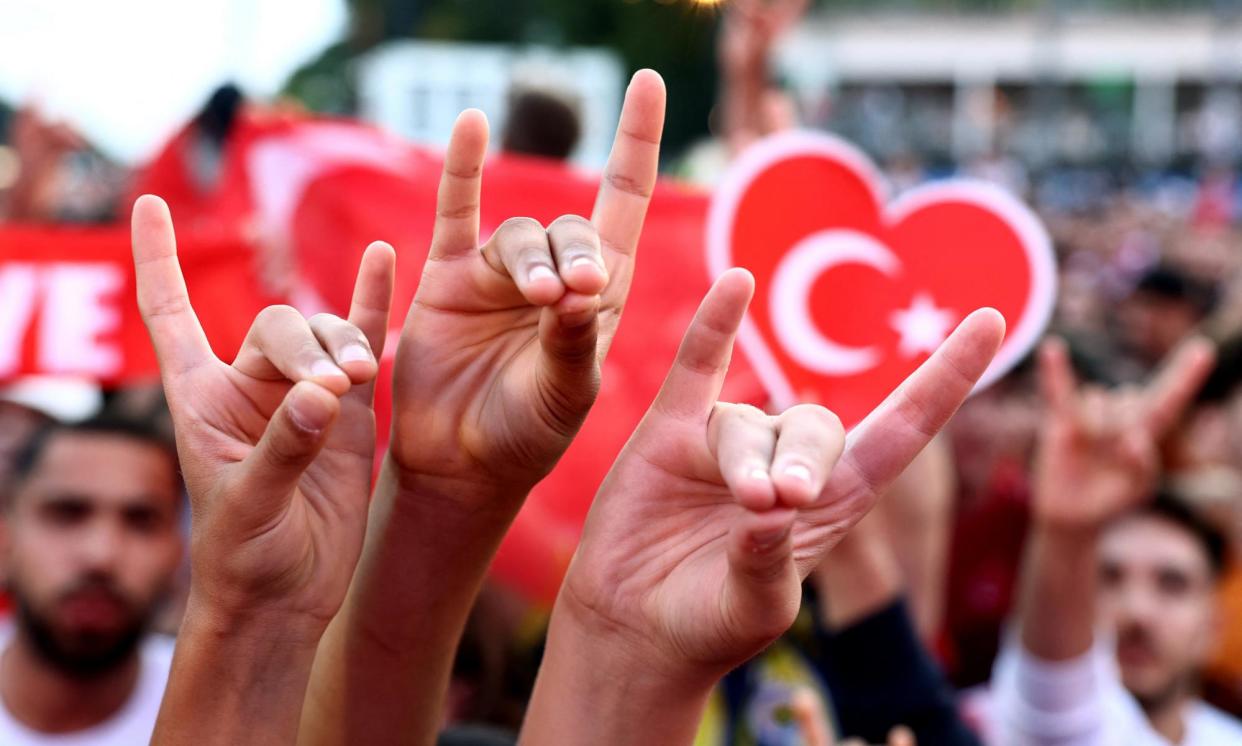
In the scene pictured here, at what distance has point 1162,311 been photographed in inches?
251

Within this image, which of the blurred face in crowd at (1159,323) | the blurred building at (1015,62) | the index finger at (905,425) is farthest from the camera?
the blurred building at (1015,62)

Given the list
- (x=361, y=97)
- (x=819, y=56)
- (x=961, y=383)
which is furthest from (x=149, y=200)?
(x=819, y=56)

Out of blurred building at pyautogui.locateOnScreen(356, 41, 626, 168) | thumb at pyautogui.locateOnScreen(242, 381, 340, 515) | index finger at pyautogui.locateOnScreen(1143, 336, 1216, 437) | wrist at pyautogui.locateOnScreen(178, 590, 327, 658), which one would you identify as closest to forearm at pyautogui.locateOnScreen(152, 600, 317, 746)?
wrist at pyautogui.locateOnScreen(178, 590, 327, 658)

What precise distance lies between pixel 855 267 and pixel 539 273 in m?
1.44

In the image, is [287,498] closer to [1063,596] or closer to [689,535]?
[689,535]

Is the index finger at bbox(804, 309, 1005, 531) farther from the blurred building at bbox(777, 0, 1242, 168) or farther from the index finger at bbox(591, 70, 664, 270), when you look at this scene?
the blurred building at bbox(777, 0, 1242, 168)

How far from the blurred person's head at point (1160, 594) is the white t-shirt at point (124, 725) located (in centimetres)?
191

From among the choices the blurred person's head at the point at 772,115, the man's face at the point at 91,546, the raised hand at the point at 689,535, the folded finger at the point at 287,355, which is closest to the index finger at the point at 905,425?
the raised hand at the point at 689,535

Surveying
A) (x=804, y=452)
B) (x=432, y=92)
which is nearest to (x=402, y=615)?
(x=804, y=452)

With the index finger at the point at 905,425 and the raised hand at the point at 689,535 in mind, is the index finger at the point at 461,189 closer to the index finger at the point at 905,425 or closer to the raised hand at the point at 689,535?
the raised hand at the point at 689,535

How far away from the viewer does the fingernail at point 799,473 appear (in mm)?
1168

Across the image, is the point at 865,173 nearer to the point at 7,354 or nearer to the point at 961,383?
the point at 961,383

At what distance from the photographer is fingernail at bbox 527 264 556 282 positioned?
4.20 feet

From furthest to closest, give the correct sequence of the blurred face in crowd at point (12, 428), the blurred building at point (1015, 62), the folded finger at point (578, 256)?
the blurred building at point (1015, 62) < the blurred face in crowd at point (12, 428) < the folded finger at point (578, 256)
